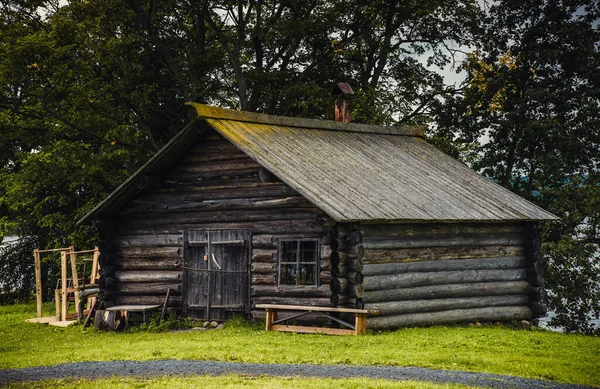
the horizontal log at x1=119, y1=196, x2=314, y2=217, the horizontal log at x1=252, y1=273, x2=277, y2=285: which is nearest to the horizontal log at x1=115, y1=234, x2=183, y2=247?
the horizontal log at x1=119, y1=196, x2=314, y2=217

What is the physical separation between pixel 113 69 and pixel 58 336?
15.7 meters

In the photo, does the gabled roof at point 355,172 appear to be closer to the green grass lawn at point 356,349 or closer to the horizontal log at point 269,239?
the horizontal log at point 269,239

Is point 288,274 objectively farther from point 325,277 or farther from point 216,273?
point 216,273

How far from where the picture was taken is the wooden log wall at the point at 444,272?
18.8m

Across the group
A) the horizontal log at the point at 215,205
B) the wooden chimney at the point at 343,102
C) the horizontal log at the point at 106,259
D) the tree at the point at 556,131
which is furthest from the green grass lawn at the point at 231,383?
the tree at the point at 556,131

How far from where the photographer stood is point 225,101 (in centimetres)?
3503

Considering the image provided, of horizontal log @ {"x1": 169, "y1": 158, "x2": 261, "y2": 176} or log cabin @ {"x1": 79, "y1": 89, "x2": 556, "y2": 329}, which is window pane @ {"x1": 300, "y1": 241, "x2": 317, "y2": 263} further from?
horizontal log @ {"x1": 169, "y1": 158, "x2": 261, "y2": 176}

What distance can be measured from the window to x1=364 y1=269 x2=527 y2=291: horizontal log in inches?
54.5

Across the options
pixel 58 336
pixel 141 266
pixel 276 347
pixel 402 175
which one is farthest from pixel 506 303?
pixel 58 336

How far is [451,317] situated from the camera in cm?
2075

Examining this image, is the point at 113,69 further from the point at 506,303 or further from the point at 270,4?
the point at 506,303

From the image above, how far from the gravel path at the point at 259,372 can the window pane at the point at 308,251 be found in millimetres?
5487

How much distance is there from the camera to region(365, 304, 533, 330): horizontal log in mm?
18970

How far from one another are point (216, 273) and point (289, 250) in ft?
7.57
